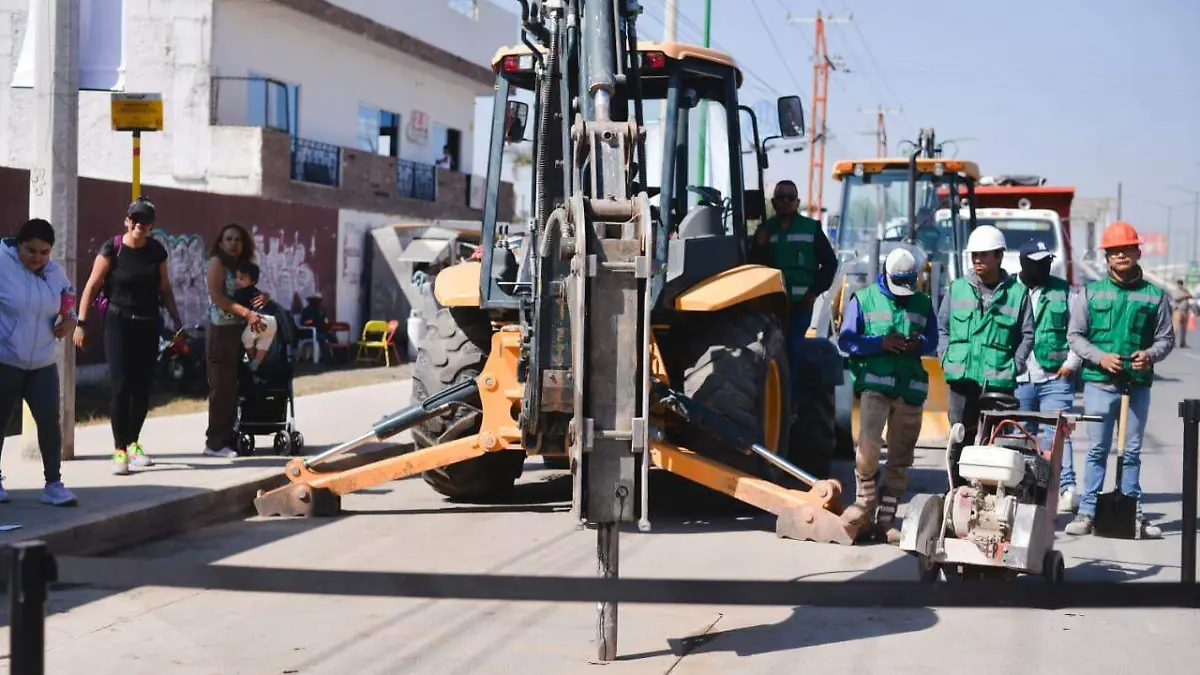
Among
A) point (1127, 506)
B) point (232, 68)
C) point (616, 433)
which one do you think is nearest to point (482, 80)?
point (232, 68)

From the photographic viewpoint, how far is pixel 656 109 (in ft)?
32.8

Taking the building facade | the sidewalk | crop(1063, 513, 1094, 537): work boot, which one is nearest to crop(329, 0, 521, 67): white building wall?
the building facade

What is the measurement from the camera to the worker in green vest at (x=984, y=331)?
854cm

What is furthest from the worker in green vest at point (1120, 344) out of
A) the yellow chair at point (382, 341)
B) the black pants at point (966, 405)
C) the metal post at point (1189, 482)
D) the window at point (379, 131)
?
the window at point (379, 131)

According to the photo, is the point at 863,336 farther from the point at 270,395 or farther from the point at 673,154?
the point at 270,395

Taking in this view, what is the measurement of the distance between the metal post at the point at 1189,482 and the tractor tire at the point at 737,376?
98.7 inches

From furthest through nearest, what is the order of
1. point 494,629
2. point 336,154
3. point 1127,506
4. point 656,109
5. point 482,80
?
1. point 482,80
2. point 336,154
3. point 656,109
4. point 1127,506
5. point 494,629

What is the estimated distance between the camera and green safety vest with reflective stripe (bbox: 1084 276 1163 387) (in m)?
8.95

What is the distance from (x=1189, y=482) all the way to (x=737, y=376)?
109 inches

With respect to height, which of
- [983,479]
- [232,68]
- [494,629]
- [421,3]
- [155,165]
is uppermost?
[421,3]

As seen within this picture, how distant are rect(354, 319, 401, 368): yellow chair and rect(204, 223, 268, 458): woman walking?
38.0ft

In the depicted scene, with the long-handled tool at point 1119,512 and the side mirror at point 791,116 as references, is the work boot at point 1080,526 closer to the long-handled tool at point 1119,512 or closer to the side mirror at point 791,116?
the long-handled tool at point 1119,512

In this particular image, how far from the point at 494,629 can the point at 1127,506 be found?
15.0ft

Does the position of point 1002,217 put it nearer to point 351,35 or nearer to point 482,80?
point 351,35
